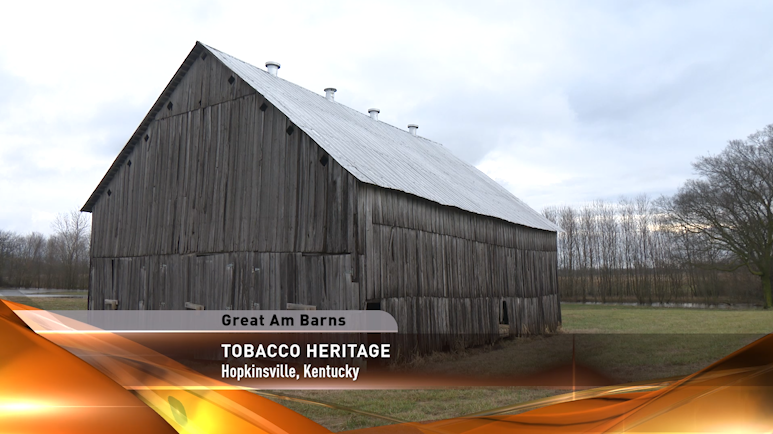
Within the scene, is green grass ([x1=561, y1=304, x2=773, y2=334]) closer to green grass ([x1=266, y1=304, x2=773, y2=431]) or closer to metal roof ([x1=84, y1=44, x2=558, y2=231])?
green grass ([x1=266, y1=304, x2=773, y2=431])

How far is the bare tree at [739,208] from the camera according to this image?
31797mm

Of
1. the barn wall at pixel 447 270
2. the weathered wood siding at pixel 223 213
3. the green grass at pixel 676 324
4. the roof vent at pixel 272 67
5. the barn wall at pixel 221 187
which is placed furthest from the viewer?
the green grass at pixel 676 324

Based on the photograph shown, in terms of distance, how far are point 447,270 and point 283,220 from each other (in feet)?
16.6

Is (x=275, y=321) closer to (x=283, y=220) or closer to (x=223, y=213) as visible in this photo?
(x=283, y=220)

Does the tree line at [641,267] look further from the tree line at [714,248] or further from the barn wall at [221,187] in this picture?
the barn wall at [221,187]

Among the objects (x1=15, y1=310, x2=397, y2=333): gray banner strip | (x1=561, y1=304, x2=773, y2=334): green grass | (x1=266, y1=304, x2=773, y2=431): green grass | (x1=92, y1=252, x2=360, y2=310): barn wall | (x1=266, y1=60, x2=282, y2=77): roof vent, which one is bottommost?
(x1=561, y1=304, x2=773, y2=334): green grass

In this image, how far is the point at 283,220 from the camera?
12023mm

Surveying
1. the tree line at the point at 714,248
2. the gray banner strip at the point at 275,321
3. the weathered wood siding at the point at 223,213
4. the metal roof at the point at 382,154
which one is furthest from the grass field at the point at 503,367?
the tree line at the point at 714,248

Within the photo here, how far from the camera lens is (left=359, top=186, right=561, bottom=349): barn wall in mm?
11781

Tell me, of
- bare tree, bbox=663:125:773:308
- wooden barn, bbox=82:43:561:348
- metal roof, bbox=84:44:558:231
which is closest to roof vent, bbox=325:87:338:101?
metal roof, bbox=84:44:558:231

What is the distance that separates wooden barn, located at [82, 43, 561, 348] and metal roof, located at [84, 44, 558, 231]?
0.35 feet

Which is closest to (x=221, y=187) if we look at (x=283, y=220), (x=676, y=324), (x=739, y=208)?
(x=283, y=220)

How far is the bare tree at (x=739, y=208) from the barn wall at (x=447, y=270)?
2106 centimetres

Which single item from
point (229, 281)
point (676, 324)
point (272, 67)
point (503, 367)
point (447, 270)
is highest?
point (272, 67)
